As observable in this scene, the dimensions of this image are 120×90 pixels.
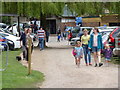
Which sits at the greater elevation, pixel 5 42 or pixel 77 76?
pixel 5 42

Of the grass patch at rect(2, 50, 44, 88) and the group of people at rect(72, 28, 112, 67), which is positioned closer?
the grass patch at rect(2, 50, 44, 88)

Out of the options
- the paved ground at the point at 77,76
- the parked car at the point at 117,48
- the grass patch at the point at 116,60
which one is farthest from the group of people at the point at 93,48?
the grass patch at the point at 116,60

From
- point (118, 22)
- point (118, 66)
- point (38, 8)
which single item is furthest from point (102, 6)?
point (118, 22)

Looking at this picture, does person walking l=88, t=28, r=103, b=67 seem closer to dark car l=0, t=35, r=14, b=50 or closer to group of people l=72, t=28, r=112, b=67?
group of people l=72, t=28, r=112, b=67

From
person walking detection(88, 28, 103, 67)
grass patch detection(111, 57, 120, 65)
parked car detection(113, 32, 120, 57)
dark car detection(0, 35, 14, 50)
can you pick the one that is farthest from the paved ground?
dark car detection(0, 35, 14, 50)

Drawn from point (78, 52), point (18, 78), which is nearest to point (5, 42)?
point (78, 52)

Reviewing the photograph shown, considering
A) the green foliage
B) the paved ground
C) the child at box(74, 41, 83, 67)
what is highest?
the green foliage

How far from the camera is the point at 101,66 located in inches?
564

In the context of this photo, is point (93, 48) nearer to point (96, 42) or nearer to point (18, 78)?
point (96, 42)

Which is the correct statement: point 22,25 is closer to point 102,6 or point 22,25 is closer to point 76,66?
point 102,6

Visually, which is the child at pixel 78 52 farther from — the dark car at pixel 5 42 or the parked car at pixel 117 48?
the dark car at pixel 5 42

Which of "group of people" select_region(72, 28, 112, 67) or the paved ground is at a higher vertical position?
"group of people" select_region(72, 28, 112, 67)

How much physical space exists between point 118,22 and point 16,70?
27580mm

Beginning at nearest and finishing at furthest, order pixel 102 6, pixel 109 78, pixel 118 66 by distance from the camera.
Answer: pixel 109 78 < pixel 118 66 < pixel 102 6
